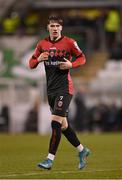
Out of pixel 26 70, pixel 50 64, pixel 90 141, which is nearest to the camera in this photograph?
pixel 50 64

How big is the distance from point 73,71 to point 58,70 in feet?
72.0

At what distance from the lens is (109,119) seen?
104 feet

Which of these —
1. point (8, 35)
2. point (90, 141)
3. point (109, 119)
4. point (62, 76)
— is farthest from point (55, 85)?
point (8, 35)

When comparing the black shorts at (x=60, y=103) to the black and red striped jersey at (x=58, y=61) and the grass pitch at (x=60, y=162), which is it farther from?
the grass pitch at (x=60, y=162)

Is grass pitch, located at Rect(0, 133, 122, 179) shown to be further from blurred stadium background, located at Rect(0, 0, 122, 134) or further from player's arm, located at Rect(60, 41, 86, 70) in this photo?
blurred stadium background, located at Rect(0, 0, 122, 134)

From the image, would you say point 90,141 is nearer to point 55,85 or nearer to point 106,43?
point 55,85

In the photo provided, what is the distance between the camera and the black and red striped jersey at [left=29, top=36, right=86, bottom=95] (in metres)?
13.6

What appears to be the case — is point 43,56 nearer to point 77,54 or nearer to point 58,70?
point 58,70

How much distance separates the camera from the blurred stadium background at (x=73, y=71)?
104ft

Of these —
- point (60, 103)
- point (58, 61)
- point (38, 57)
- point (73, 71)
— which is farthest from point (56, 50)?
point (73, 71)

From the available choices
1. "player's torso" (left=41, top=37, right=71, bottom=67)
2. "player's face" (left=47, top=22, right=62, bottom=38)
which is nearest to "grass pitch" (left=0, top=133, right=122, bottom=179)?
"player's torso" (left=41, top=37, right=71, bottom=67)

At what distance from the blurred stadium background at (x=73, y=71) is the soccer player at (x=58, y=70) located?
684 inches

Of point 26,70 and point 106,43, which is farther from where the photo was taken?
point 106,43

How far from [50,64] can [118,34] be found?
24573mm
